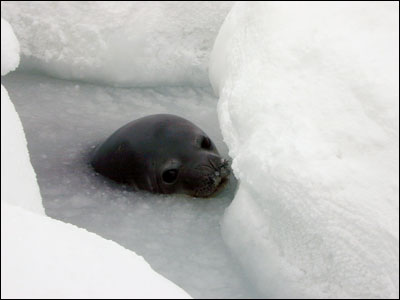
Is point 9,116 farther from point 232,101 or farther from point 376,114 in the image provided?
point 376,114

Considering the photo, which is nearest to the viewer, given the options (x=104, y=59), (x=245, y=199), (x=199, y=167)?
(x=245, y=199)

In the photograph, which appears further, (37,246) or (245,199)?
(245,199)

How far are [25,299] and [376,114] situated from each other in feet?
3.69

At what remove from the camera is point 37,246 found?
167cm

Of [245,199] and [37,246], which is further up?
[37,246]

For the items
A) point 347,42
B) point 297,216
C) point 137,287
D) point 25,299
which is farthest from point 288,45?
point 25,299

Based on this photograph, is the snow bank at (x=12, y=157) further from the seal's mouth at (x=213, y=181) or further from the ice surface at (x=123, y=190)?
the seal's mouth at (x=213, y=181)

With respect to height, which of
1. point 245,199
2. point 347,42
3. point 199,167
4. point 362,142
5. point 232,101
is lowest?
point 199,167

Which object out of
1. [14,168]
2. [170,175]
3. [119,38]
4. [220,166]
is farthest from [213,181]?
[14,168]

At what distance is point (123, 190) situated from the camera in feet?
10.9

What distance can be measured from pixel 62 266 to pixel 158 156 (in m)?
1.86

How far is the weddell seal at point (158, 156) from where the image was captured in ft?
11.0

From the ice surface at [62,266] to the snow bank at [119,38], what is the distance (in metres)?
2.38

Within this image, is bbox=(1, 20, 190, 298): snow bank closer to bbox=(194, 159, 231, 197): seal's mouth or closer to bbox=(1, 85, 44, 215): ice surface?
bbox=(1, 85, 44, 215): ice surface
